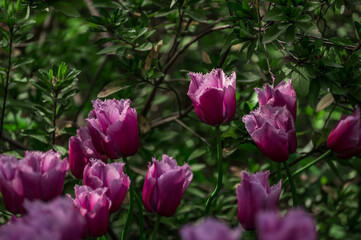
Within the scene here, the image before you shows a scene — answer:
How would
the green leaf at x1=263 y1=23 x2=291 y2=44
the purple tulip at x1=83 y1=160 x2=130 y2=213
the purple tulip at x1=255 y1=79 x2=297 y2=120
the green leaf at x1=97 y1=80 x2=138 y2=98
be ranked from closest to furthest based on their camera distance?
the purple tulip at x1=83 y1=160 x2=130 y2=213, the purple tulip at x1=255 y1=79 x2=297 y2=120, the green leaf at x1=263 y1=23 x2=291 y2=44, the green leaf at x1=97 y1=80 x2=138 y2=98

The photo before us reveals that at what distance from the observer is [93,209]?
948 millimetres

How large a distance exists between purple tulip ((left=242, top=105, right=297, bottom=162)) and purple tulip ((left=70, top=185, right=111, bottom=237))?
0.34m

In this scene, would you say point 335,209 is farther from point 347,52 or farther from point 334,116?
point 347,52

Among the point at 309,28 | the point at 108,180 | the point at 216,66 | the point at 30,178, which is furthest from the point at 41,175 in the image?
the point at 216,66

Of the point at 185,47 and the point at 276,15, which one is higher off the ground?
the point at 276,15

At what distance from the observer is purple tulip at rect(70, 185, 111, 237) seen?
95 centimetres

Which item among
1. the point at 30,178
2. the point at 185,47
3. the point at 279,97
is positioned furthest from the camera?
the point at 185,47

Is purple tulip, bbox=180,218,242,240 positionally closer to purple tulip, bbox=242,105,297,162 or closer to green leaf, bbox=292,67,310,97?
purple tulip, bbox=242,105,297,162

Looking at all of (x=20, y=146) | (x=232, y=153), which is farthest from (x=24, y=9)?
(x=232, y=153)

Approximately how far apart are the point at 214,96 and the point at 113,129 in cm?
23

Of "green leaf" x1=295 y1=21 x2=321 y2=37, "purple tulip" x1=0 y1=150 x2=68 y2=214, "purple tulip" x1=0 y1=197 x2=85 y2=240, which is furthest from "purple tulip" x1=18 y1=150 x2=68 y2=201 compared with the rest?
"green leaf" x1=295 y1=21 x2=321 y2=37

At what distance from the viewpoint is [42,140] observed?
1.52 metres

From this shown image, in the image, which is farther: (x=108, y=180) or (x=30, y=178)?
(x=108, y=180)

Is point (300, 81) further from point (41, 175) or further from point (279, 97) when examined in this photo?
point (41, 175)
